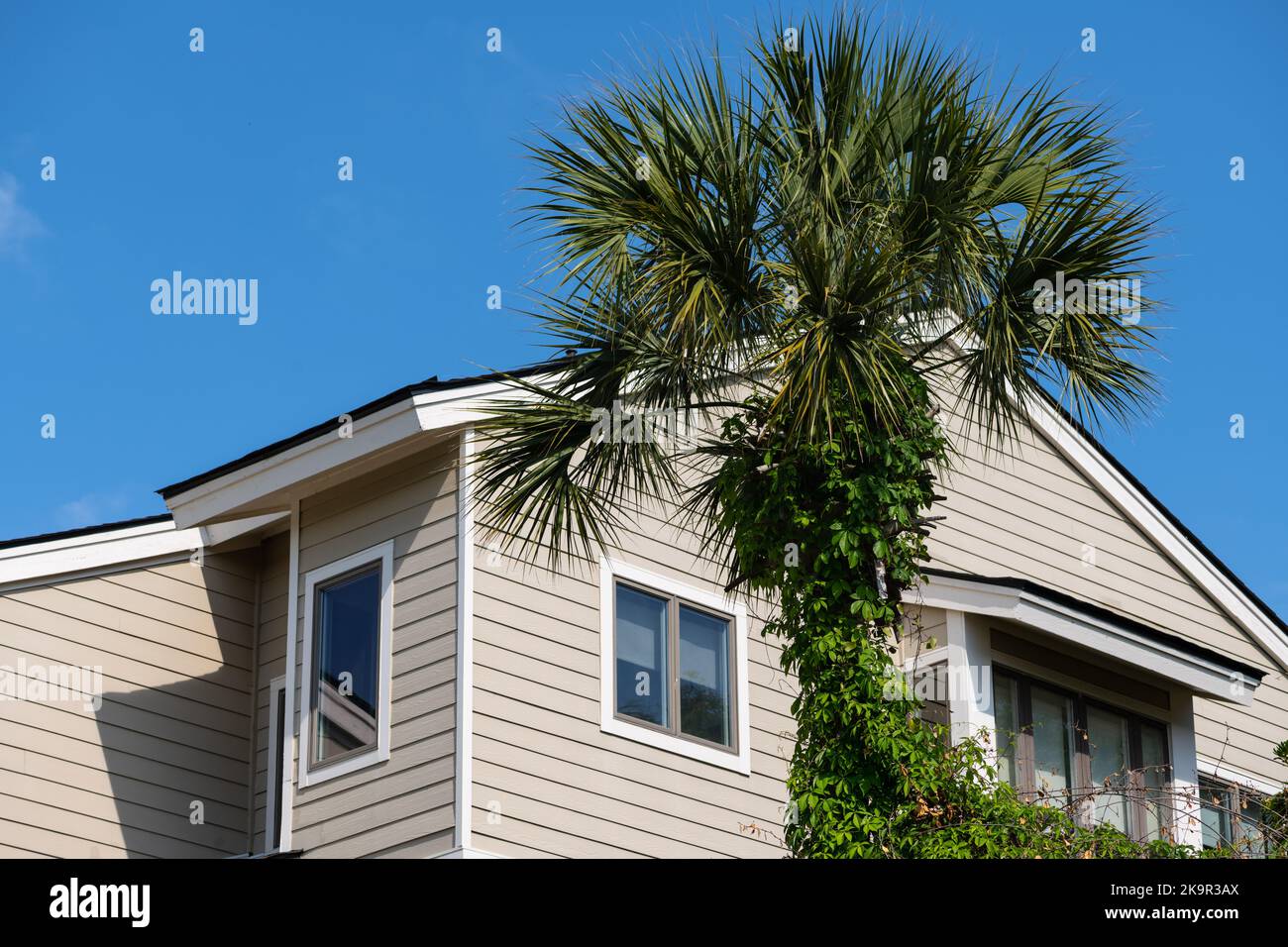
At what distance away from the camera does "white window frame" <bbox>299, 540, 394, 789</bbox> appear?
14.6 meters

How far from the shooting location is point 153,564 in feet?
55.3

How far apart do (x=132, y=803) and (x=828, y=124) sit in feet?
30.2

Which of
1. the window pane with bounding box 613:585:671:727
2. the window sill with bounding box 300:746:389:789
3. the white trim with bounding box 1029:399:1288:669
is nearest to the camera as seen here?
the window sill with bounding box 300:746:389:789

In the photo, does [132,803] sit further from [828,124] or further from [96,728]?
[828,124]

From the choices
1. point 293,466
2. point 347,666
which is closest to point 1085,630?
point 347,666

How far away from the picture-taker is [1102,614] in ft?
53.0

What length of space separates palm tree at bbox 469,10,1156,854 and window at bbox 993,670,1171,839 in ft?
15.2

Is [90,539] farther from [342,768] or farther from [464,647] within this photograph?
[464,647]

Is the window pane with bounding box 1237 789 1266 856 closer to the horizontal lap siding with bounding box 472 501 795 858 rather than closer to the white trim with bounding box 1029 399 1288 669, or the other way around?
the white trim with bounding box 1029 399 1288 669

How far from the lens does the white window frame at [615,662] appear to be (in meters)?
15.1

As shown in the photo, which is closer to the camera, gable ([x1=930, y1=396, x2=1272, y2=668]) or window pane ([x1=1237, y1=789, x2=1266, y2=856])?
window pane ([x1=1237, y1=789, x2=1266, y2=856])

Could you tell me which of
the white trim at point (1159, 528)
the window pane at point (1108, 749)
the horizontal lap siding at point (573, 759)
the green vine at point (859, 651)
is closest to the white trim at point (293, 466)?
the horizontal lap siding at point (573, 759)

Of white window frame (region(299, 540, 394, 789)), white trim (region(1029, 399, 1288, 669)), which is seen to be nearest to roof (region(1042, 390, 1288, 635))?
white trim (region(1029, 399, 1288, 669))
